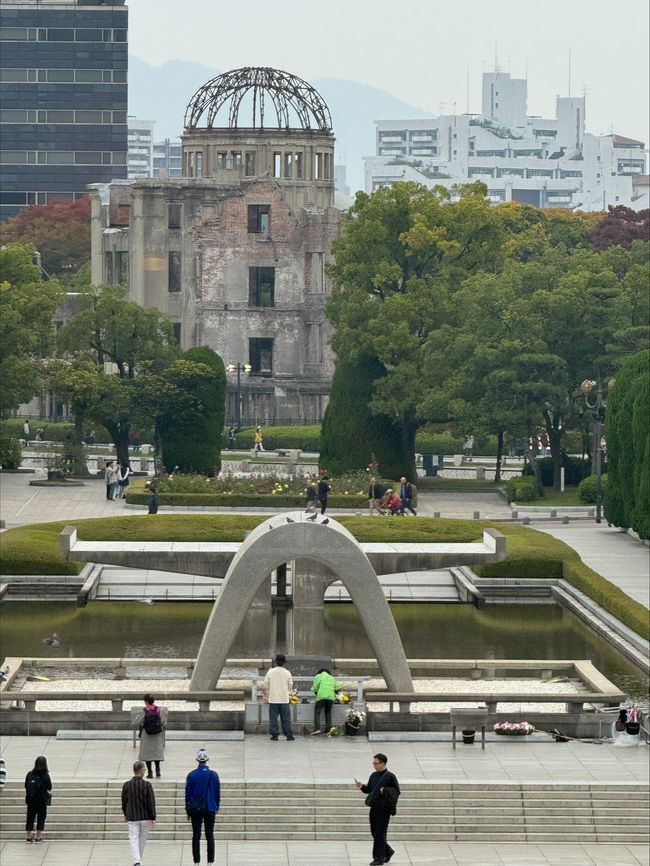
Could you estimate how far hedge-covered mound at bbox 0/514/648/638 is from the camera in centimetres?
5025

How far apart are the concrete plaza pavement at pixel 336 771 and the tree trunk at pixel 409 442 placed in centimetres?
4232

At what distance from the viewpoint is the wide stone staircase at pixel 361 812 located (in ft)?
94.4

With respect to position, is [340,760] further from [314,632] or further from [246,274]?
[246,274]

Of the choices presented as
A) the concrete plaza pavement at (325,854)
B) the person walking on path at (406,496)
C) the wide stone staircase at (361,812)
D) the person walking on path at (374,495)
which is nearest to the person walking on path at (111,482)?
the person walking on path at (374,495)

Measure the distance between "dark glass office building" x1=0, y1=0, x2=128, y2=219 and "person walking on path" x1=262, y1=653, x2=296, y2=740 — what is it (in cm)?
→ 14807

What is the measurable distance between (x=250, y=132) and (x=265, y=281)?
8.13 meters

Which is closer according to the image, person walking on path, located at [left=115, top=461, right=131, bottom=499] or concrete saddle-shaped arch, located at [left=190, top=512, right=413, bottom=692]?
concrete saddle-shaped arch, located at [left=190, top=512, right=413, bottom=692]

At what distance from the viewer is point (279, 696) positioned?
32719mm

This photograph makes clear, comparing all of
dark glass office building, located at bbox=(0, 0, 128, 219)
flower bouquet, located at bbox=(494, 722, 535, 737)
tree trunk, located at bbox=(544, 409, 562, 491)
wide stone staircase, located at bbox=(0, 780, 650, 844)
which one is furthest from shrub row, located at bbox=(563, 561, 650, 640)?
dark glass office building, located at bbox=(0, 0, 128, 219)

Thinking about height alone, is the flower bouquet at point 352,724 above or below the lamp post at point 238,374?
below

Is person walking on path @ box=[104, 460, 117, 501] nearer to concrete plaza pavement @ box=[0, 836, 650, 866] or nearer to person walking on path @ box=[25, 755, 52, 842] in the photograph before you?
concrete plaza pavement @ box=[0, 836, 650, 866]

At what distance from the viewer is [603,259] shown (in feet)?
250

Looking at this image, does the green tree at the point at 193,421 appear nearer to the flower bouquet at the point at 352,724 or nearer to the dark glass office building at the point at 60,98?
the flower bouquet at the point at 352,724

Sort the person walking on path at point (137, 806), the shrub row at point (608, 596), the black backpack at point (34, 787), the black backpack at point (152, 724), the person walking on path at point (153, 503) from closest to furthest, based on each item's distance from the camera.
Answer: the person walking on path at point (137, 806) < the black backpack at point (34, 787) < the black backpack at point (152, 724) < the shrub row at point (608, 596) < the person walking on path at point (153, 503)
